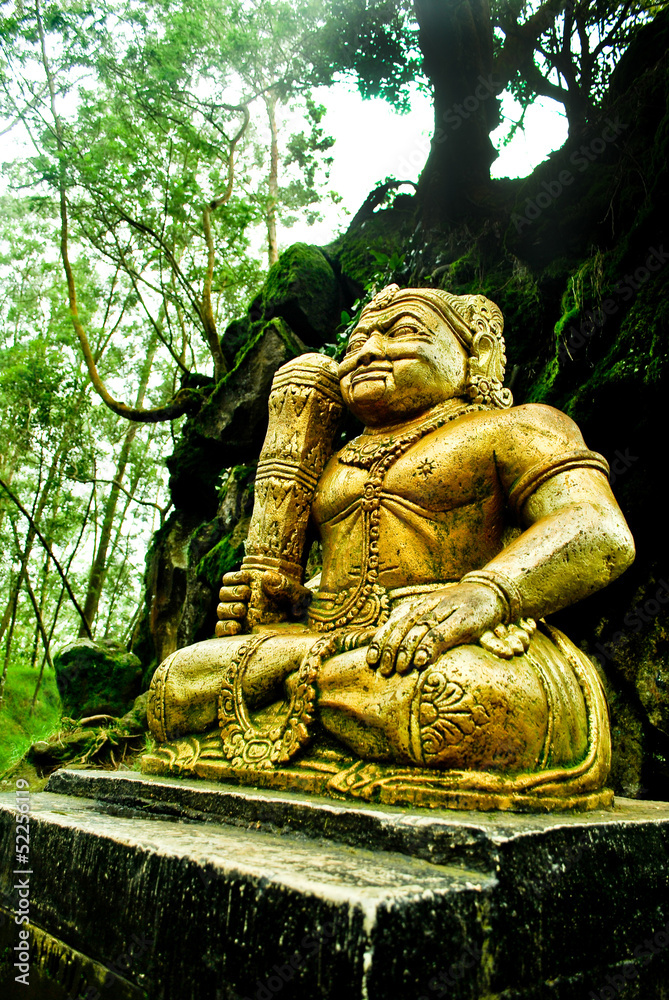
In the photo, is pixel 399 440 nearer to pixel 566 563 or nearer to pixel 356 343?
pixel 356 343

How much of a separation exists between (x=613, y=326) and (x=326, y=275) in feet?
15.3

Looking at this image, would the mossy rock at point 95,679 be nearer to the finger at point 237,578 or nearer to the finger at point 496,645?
the finger at point 237,578

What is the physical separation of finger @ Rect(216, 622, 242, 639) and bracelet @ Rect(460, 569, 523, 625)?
1.24 meters

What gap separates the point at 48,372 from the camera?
10945mm

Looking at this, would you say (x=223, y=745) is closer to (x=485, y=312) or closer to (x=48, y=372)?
(x=485, y=312)

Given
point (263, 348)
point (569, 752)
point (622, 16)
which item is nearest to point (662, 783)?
point (569, 752)

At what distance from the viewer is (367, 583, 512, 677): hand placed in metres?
2.18

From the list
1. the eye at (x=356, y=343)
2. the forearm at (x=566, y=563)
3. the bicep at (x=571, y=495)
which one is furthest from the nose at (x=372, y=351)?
the forearm at (x=566, y=563)

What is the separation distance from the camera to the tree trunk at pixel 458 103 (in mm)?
6703
